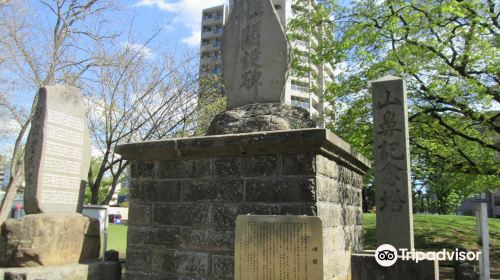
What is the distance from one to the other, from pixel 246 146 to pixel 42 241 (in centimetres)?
281

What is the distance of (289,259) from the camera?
3.28 meters

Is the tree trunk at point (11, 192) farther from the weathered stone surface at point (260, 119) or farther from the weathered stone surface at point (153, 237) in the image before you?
the weathered stone surface at point (260, 119)

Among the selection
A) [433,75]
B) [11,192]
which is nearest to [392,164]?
[433,75]

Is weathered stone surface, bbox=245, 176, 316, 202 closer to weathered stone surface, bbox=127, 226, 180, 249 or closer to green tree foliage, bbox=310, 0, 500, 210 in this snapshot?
weathered stone surface, bbox=127, 226, 180, 249

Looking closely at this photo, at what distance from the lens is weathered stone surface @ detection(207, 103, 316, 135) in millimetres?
4461

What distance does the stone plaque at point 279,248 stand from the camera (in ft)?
10.6

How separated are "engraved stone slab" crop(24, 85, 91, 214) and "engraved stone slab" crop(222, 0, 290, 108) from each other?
2.67m

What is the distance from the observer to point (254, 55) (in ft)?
16.2

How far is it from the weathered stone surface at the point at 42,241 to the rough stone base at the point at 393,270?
3.40 meters

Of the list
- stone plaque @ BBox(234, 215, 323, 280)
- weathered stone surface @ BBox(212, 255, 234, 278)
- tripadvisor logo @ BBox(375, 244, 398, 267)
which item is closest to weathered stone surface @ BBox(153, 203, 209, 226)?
weathered stone surface @ BBox(212, 255, 234, 278)

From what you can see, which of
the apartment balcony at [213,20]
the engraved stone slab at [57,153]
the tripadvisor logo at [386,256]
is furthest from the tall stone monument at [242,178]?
the apartment balcony at [213,20]

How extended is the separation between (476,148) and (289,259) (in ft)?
41.5

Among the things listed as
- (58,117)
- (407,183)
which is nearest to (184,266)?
(407,183)

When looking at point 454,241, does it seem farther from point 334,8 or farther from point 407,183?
point 407,183
